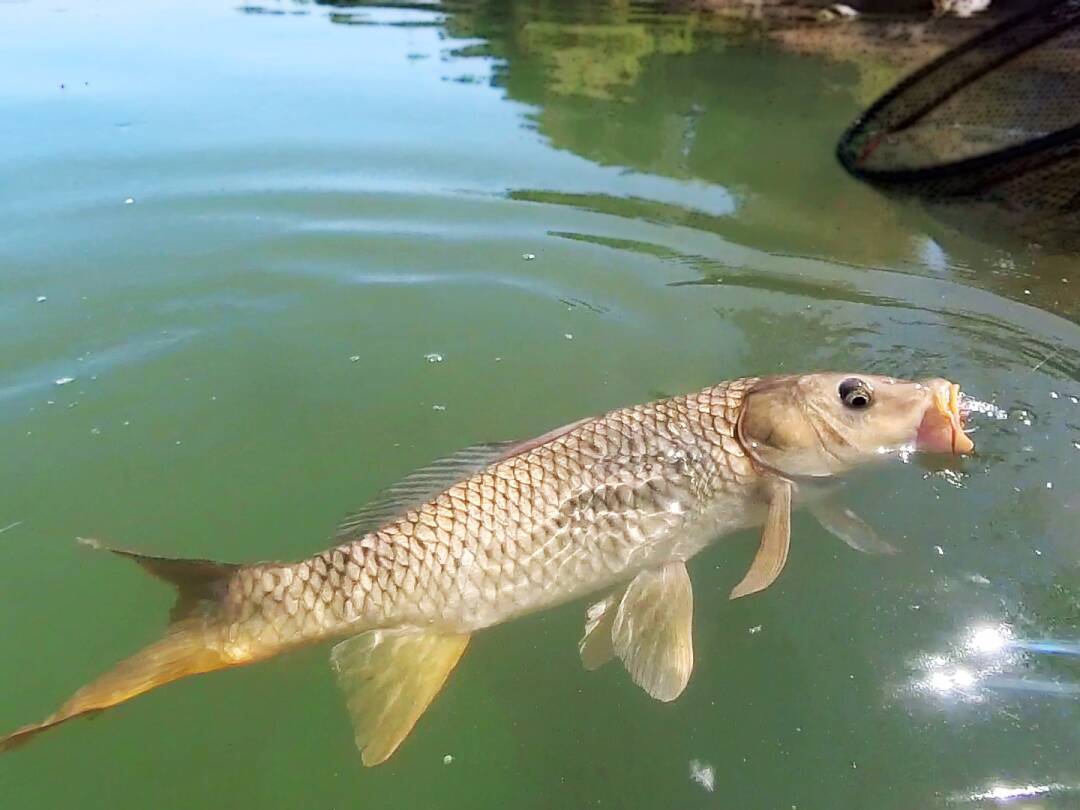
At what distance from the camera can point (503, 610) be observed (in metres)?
2.45

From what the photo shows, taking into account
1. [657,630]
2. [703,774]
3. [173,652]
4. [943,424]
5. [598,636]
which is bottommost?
[703,774]

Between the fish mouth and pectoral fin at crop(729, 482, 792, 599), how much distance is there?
45cm

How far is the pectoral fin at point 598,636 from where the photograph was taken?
101 inches

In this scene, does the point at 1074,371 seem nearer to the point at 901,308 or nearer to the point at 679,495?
the point at 901,308

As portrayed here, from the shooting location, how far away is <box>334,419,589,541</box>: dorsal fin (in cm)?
250

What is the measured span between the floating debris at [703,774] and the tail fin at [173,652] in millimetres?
1226

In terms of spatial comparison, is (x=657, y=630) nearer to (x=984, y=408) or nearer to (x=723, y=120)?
(x=984, y=408)

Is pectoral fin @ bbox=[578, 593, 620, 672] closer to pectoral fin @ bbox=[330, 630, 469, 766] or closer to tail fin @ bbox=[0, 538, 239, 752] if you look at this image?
pectoral fin @ bbox=[330, 630, 469, 766]

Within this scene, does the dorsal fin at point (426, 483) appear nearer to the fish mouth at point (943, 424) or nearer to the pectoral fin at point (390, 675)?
the pectoral fin at point (390, 675)

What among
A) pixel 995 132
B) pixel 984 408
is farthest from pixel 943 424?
pixel 995 132

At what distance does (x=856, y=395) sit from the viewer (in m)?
2.72

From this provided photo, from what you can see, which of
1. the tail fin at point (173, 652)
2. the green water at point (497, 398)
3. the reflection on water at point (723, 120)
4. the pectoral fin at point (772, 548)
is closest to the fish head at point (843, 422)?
the pectoral fin at point (772, 548)

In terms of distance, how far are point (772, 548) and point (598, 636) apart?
554 mm

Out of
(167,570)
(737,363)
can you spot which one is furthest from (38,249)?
(737,363)
